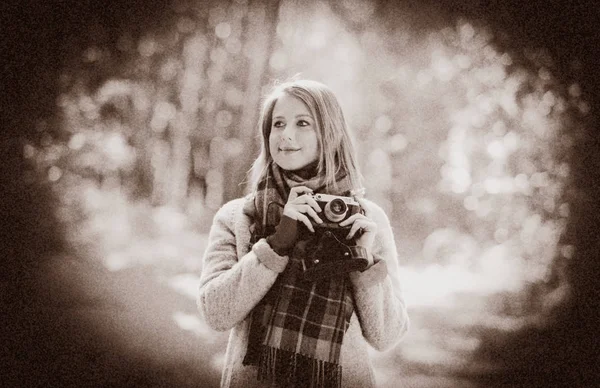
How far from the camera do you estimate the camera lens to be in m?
0.79

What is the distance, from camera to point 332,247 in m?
0.77

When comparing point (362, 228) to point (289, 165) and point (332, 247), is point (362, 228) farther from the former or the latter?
point (289, 165)

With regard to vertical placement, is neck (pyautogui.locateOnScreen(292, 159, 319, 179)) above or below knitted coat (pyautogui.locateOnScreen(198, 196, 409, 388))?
above

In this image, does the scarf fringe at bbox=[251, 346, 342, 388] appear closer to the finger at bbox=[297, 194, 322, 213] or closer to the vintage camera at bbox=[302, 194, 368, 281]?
the vintage camera at bbox=[302, 194, 368, 281]

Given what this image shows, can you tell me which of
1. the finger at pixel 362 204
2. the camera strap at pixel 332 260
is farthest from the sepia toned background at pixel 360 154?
the camera strap at pixel 332 260

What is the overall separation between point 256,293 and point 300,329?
11 cm

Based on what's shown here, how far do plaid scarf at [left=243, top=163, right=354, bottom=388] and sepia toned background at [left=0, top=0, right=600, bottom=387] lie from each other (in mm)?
790

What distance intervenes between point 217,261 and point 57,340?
0.97 metres

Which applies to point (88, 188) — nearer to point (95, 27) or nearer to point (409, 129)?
point (95, 27)

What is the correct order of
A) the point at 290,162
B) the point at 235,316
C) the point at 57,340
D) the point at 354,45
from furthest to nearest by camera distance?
the point at 354,45 < the point at 57,340 < the point at 290,162 < the point at 235,316

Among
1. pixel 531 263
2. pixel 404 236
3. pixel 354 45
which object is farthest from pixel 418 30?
pixel 531 263

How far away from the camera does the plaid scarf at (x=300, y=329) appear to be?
0.77 meters

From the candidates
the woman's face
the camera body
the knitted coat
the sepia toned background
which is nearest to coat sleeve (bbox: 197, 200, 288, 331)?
the knitted coat

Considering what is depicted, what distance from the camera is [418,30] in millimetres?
1553
